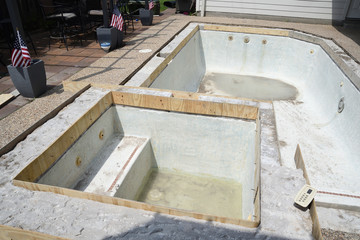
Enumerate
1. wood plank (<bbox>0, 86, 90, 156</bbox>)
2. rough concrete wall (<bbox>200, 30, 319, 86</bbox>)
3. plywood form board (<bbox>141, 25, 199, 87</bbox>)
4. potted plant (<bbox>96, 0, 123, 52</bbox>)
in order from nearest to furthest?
wood plank (<bbox>0, 86, 90, 156</bbox>) < plywood form board (<bbox>141, 25, 199, 87</bbox>) < potted plant (<bbox>96, 0, 123, 52</bbox>) < rough concrete wall (<bbox>200, 30, 319, 86</bbox>)

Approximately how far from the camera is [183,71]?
8250 millimetres

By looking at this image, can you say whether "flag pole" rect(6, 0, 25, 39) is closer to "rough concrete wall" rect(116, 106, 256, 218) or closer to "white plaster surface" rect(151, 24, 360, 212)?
"rough concrete wall" rect(116, 106, 256, 218)

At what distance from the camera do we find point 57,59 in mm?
6680

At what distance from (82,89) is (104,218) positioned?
2.95m

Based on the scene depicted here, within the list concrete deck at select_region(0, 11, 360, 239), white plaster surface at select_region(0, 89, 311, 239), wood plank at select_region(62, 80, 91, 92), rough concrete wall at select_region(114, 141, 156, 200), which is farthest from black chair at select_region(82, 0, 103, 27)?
white plaster surface at select_region(0, 89, 311, 239)

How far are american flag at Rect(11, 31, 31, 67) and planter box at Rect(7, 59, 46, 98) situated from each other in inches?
3.2

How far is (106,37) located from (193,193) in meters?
4.51

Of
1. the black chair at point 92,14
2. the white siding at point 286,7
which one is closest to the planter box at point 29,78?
the black chair at point 92,14

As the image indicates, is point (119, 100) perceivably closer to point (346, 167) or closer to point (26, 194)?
point (26, 194)

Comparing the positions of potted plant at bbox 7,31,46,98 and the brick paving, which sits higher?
potted plant at bbox 7,31,46,98

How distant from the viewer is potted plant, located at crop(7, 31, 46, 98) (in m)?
4.53

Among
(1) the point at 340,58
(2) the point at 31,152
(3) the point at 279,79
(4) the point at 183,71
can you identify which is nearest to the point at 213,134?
(2) the point at 31,152

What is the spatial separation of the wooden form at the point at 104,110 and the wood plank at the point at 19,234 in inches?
19.2

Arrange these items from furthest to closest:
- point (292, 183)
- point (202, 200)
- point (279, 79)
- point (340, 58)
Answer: point (279, 79)
point (340, 58)
point (202, 200)
point (292, 183)
